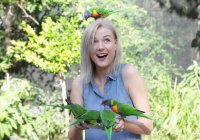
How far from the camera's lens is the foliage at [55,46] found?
536cm

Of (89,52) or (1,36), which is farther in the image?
(1,36)

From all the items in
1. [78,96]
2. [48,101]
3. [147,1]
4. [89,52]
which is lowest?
[48,101]

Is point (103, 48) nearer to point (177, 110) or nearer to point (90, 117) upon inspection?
point (90, 117)

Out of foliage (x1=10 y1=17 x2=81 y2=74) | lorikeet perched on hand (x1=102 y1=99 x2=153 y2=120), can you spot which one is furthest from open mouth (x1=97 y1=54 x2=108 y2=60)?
foliage (x1=10 y1=17 x2=81 y2=74)

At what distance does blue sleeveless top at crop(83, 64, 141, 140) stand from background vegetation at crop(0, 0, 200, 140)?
2.63 meters

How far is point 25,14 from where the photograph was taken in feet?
19.7

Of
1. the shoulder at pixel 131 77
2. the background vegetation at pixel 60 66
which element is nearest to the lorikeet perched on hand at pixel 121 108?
the shoulder at pixel 131 77

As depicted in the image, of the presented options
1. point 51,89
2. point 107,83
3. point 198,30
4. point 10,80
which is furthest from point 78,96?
point 198,30

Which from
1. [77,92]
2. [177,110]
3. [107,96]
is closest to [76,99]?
[77,92]

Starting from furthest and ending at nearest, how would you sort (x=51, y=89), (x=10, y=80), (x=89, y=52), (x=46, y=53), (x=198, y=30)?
1. (x=198, y=30)
2. (x=51, y=89)
3. (x=10, y=80)
4. (x=46, y=53)
5. (x=89, y=52)

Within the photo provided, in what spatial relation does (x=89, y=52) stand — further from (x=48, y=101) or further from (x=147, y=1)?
(x=147, y=1)

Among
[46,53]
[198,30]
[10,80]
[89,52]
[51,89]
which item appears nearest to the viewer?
[89,52]

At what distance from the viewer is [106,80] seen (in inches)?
76.2

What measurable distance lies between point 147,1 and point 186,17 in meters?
0.64
